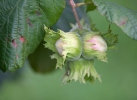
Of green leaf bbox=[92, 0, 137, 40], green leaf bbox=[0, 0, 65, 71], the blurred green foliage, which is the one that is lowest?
the blurred green foliage

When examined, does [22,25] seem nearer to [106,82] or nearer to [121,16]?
[121,16]

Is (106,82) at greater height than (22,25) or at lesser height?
lesser

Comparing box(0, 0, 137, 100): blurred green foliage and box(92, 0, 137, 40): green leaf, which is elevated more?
box(92, 0, 137, 40): green leaf

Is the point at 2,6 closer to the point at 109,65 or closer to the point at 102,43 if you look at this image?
the point at 102,43

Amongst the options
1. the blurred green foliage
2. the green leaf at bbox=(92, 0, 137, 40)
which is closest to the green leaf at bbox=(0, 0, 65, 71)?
the green leaf at bbox=(92, 0, 137, 40)

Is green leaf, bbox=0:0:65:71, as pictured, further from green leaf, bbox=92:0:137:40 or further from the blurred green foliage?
the blurred green foliage

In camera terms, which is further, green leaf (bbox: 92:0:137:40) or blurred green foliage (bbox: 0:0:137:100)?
blurred green foliage (bbox: 0:0:137:100)

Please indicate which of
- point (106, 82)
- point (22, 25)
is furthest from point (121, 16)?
point (106, 82)
